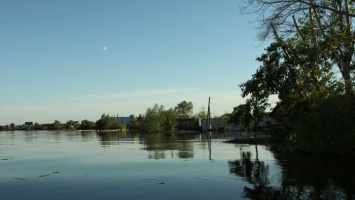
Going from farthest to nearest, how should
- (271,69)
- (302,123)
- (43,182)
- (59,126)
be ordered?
(59,126) → (271,69) → (302,123) → (43,182)

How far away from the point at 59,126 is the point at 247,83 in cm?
17042

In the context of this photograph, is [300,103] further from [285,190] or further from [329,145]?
[285,190]

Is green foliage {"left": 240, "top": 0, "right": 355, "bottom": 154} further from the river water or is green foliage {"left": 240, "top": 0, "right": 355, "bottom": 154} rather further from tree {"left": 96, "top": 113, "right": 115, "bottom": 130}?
tree {"left": 96, "top": 113, "right": 115, "bottom": 130}

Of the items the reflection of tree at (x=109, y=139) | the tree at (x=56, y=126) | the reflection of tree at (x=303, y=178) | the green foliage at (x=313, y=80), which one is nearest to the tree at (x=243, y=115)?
the green foliage at (x=313, y=80)

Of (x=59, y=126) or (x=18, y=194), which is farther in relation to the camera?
(x=59, y=126)

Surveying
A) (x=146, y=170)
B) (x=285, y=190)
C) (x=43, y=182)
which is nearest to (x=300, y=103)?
(x=146, y=170)

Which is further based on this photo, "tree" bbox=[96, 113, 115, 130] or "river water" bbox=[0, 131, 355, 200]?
"tree" bbox=[96, 113, 115, 130]

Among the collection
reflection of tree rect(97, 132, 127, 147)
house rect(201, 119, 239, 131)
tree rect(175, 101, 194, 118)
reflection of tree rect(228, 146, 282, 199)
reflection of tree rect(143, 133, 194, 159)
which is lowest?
reflection of tree rect(228, 146, 282, 199)

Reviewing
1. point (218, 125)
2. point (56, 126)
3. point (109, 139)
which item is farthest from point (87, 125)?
point (109, 139)

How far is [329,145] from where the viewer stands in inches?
1128

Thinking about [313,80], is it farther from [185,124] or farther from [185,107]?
[185,107]

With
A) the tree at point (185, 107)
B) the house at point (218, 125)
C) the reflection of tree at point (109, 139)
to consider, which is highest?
the tree at point (185, 107)

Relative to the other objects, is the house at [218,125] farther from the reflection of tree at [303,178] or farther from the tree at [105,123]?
the reflection of tree at [303,178]

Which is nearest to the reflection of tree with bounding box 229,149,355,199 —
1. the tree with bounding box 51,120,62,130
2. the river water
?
the river water
